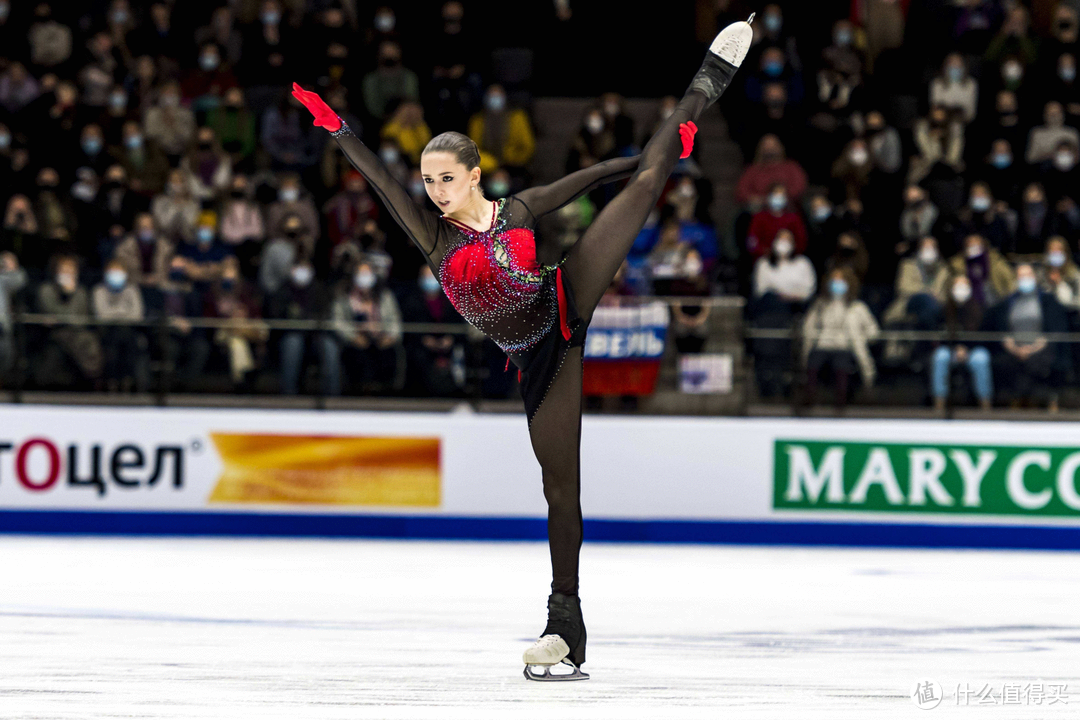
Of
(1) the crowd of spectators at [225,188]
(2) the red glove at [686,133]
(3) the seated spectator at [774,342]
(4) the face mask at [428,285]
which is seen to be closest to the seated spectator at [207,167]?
(1) the crowd of spectators at [225,188]

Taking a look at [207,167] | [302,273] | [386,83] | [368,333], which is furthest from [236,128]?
[368,333]

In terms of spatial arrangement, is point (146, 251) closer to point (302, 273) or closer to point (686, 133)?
point (302, 273)

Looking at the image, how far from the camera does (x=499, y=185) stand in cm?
1008

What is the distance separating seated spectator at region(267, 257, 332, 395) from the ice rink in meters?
1.02

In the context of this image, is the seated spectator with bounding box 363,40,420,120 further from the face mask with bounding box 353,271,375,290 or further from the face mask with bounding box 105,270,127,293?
the face mask with bounding box 105,270,127,293

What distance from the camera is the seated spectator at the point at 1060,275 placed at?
8219mm

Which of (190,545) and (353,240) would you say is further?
(353,240)

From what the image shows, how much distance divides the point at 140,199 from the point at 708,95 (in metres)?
6.83

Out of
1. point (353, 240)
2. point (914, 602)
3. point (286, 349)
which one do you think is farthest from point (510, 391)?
point (914, 602)

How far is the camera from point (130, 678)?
3.92 m

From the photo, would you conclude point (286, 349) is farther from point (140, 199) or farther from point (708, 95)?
point (708, 95)

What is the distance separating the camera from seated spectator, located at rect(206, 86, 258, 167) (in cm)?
1066

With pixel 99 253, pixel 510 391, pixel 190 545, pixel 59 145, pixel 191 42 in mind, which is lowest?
pixel 190 545

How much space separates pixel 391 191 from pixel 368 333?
413 cm
